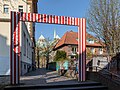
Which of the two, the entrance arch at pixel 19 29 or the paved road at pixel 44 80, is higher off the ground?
the entrance arch at pixel 19 29

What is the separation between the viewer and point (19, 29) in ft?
54.4

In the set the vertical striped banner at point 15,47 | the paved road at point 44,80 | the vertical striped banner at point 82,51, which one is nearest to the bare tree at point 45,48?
the paved road at point 44,80

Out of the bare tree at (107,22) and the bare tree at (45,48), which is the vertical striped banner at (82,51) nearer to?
the bare tree at (107,22)

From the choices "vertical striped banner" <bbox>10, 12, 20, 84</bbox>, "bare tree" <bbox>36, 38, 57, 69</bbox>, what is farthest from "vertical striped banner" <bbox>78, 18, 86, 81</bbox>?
"bare tree" <bbox>36, 38, 57, 69</bbox>

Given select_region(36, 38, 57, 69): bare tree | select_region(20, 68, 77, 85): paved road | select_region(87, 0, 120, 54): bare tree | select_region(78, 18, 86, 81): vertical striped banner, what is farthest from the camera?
select_region(36, 38, 57, 69): bare tree

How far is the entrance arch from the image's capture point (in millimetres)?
16172

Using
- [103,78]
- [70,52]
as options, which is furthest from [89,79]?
[70,52]

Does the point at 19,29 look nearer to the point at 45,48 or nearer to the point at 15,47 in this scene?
the point at 15,47

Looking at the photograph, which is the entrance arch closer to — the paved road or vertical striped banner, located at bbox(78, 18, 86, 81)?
vertical striped banner, located at bbox(78, 18, 86, 81)

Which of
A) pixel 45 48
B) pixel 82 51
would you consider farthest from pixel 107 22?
→ pixel 45 48

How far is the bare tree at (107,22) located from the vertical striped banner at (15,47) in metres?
14.3

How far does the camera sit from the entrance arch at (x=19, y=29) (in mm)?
16172

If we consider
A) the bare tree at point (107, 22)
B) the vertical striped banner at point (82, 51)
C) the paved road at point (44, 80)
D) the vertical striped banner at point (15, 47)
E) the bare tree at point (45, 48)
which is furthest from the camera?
the bare tree at point (45, 48)

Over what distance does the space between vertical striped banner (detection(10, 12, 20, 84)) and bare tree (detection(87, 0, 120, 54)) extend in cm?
1428
